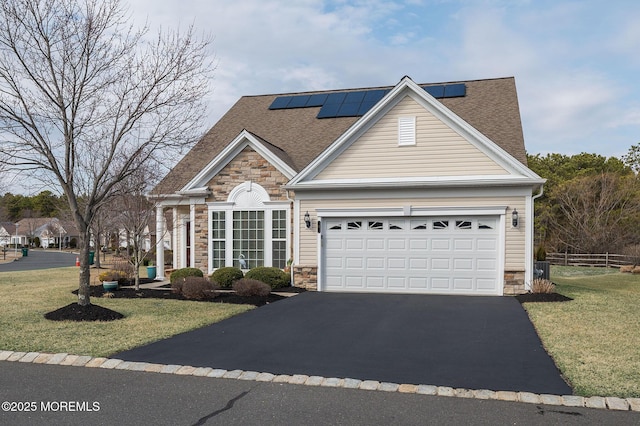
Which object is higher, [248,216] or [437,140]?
[437,140]

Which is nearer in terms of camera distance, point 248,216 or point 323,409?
point 323,409

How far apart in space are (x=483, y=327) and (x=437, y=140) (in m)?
6.94

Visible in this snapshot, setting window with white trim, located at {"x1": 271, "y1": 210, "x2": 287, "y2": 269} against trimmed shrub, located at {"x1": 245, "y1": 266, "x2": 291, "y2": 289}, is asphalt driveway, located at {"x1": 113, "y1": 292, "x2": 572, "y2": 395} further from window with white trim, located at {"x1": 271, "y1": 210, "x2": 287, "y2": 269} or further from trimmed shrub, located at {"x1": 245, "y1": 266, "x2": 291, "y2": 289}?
window with white trim, located at {"x1": 271, "y1": 210, "x2": 287, "y2": 269}

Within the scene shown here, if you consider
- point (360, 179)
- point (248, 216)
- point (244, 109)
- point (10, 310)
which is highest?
point (244, 109)

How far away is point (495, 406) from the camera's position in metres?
5.34

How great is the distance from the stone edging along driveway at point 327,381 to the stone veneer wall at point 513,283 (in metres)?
9.12

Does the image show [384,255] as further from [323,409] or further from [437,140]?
A: [323,409]

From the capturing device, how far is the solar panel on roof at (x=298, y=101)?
22.6 meters

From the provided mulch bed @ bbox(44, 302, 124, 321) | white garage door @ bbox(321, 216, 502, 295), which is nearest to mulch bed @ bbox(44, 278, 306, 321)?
mulch bed @ bbox(44, 302, 124, 321)

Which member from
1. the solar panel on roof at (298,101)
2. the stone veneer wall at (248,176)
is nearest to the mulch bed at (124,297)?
the stone veneer wall at (248,176)

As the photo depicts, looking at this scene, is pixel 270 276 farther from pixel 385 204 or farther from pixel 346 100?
pixel 346 100

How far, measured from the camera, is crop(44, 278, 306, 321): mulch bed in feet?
34.0

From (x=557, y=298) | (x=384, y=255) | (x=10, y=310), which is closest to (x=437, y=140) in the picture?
(x=384, y=255)

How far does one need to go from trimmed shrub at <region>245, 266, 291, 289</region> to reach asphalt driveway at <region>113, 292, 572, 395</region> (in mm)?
→ 3108
